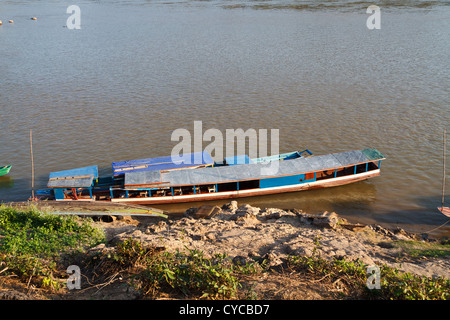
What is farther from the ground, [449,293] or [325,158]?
[325,158]

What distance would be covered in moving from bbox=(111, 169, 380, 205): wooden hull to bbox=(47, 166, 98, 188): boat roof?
1.17 m

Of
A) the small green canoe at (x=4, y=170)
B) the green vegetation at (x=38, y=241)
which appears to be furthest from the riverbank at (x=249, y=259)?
the small green canoe at (x=4, y=170)

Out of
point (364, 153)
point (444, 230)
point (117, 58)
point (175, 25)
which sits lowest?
point (444, 230)

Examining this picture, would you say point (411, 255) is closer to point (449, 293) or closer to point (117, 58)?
point (449, 293)

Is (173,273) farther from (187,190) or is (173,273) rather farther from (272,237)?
(187,190)

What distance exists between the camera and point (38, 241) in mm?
9227

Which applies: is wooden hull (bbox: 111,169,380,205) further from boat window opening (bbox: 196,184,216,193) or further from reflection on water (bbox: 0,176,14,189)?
reflection on water (bbox: 0,176,14,189)

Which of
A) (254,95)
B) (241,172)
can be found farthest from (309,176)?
(254,95)

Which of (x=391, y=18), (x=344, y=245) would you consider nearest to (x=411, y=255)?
(x=344, y=245)

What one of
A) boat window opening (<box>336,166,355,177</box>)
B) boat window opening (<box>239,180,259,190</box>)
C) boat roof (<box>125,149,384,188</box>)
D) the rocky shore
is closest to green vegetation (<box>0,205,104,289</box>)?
the rocky shore

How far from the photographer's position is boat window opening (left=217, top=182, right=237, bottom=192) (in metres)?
15.9

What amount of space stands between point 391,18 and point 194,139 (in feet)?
112

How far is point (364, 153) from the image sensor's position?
16953 millimetres

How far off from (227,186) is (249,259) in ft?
22.8
